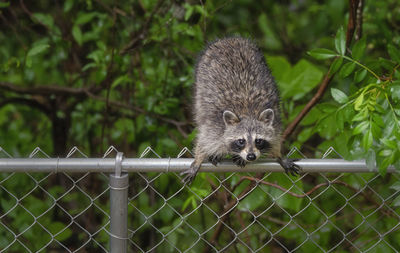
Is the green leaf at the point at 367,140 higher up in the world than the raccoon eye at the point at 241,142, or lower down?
higher up

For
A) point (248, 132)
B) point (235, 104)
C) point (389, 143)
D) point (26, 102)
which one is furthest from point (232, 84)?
point (26, 102)

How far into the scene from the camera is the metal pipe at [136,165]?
250 cm

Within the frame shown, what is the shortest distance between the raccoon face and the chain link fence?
204 mm

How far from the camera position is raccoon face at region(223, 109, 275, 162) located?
366 centimetres

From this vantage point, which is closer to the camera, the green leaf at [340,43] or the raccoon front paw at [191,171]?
the raccoon front paw at [191,171]

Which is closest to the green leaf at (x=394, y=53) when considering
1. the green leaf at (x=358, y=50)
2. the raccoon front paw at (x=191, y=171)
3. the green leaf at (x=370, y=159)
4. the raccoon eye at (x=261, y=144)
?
the green leaf at (x=358, y=50)

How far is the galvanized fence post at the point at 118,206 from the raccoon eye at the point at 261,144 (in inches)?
53.1

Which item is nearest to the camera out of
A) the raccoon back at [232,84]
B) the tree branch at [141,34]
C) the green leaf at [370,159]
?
the green leaf at [370,159]

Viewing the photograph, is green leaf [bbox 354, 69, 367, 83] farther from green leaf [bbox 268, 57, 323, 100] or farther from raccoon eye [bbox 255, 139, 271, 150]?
green leaf [bbox 268, 57, 323, 100]

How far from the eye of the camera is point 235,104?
3980 millimetres

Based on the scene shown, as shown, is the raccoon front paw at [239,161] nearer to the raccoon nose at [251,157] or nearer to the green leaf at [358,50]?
the raccoon nose at [251,157]

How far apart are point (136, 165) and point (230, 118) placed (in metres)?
1.37

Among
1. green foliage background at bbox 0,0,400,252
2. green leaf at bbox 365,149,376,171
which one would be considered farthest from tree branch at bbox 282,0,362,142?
green leaf at bbox 365,149,376,171

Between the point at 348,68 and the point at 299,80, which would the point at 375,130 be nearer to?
the point at 348,68
